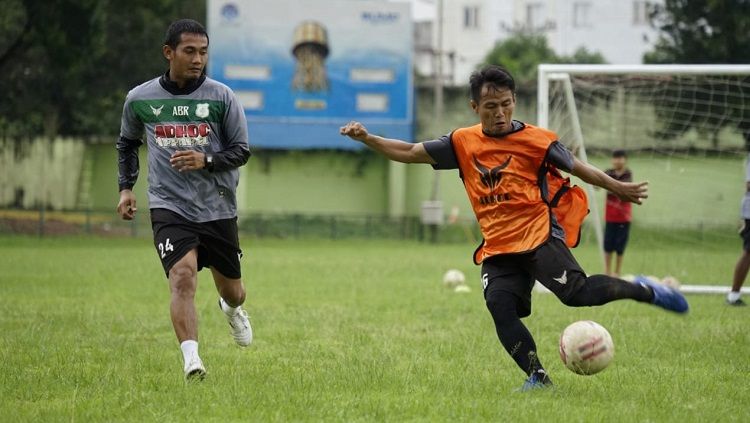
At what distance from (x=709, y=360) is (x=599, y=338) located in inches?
76.9

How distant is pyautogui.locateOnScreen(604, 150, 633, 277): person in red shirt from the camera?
656 inches

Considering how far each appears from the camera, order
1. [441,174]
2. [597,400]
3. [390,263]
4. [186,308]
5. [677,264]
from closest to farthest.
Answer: [597,400]
[186,308]
[677,264]
[390,263]
[441,174]

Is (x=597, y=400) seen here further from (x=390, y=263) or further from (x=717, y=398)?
(x=390, y=263)

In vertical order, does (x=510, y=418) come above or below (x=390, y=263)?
above

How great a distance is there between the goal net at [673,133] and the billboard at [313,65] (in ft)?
25.0

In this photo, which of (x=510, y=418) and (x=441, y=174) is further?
(x=441, y=174)

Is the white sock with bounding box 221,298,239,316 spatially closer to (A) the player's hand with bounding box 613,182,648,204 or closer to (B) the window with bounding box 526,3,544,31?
(A) the player's hand with bounding box 613,182,648,204

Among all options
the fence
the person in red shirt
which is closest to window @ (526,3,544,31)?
the fence

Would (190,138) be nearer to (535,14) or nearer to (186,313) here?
(186,313)

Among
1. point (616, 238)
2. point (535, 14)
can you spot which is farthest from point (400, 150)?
point (535, 14)

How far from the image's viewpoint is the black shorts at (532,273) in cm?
669

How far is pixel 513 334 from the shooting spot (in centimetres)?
677

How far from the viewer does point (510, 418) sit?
5.84m

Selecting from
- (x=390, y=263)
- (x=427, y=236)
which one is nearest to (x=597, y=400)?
(x=390, y=263)
